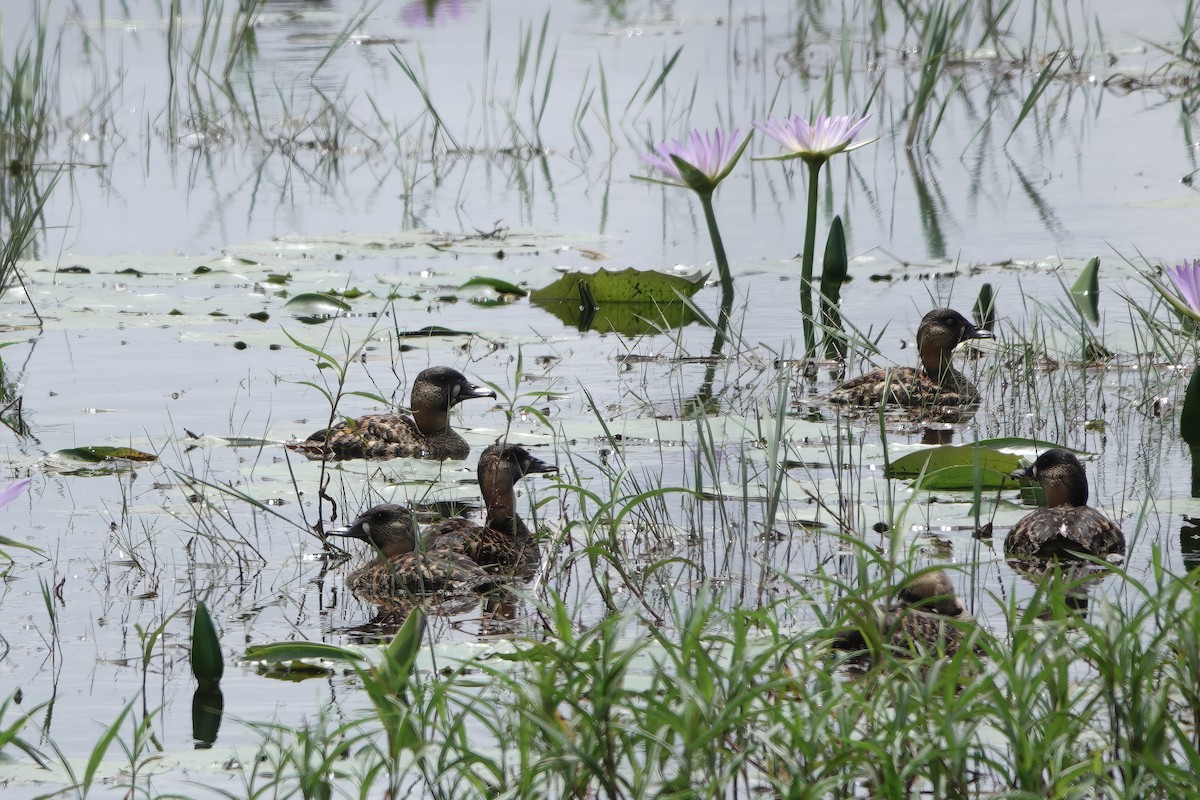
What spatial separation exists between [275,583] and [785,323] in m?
3.68

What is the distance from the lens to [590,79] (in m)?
16.0

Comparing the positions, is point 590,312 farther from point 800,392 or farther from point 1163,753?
point 1163,753

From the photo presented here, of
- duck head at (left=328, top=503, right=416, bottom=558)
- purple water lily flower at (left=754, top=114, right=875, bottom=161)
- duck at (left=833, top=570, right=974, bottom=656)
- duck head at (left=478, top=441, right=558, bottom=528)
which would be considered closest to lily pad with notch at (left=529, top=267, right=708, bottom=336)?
purple water lily flower at (left=754, top=114, right=875, bottom=161)

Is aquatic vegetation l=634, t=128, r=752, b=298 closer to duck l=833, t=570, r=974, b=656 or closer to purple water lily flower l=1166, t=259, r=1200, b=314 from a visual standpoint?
purple water lily flower l=1166, t=259, r=1200, b=314

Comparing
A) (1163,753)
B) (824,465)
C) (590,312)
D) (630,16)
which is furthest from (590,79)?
(1163,753)

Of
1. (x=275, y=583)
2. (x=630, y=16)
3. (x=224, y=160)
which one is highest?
(x=630, y=16)

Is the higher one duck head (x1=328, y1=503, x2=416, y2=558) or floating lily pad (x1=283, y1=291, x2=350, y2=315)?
floating lily pad (x1=283, y1=291, x2=350, y2=315)

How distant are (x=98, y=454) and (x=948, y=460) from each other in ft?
9.17

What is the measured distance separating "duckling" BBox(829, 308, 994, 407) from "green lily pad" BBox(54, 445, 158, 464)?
258cm

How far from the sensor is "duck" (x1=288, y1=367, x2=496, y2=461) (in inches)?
253

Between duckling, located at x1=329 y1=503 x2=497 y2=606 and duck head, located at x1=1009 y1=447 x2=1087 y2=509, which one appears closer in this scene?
duckling, located at x1=329 y1=503 x2=497 y2=606

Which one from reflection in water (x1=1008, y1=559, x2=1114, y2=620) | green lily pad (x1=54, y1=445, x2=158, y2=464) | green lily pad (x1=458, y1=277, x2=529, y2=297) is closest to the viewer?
reflection in water (x1=1008, y1=559, x2=1114, y2=620)

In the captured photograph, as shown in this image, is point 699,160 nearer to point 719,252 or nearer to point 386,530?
point 719,252

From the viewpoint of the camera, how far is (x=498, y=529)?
541cm
